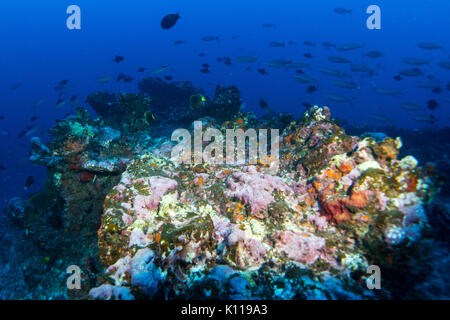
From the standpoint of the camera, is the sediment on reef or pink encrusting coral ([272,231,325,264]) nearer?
the sediment on reef

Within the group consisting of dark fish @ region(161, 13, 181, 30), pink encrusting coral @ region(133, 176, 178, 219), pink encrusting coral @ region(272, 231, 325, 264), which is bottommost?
pink encrusting coral @ region(272, 231, 325, 264)

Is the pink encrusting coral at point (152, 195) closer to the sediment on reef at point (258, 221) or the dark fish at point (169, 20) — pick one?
the sediment on reef at point (258, 221)

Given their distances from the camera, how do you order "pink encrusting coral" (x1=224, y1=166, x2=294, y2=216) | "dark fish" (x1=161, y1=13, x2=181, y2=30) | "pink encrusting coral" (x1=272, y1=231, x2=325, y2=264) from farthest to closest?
1. "dark fish" (x1=161, y1=13, x2=181, y2=30)
2. "pink encrusting coral" (x1=224, y1=166, x2=294, y2=216)
3. "pink encrusting coral" (x1=272, y1=231, x2=325, y2=264)

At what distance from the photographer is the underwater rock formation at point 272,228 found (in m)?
2.90

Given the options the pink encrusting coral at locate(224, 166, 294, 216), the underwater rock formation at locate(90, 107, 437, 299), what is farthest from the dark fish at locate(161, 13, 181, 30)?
the pink encrusting coral at locate(224, 166, 294, 216)

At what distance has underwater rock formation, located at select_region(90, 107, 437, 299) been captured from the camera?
2.90 metres

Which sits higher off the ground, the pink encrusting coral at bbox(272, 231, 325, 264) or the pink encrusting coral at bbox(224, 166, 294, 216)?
the pink encrusting coral at bbox(224, 166, 294, 216)

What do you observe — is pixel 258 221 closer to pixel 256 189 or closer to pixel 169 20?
pixel 256 189

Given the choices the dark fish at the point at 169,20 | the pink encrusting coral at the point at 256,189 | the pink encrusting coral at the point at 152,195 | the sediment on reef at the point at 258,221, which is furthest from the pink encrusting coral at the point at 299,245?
the dark fish at the point at 169,20

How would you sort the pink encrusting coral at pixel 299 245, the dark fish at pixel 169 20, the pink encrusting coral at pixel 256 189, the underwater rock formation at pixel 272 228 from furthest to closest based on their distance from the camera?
the dark fish at pixel 169 20
the pink encrusting coral at pixel 256 189
the pink encrusting coral at pixel 299 245
the underwater rock formation at pixel 272 228

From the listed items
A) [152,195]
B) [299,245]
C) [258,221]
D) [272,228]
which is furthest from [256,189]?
[152,195]

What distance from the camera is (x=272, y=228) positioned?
372 cm

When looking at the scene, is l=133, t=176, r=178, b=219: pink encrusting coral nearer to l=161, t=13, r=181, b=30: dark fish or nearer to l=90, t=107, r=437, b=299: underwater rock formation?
l=90, t=107, r=437, b=299: underwater rock formation
